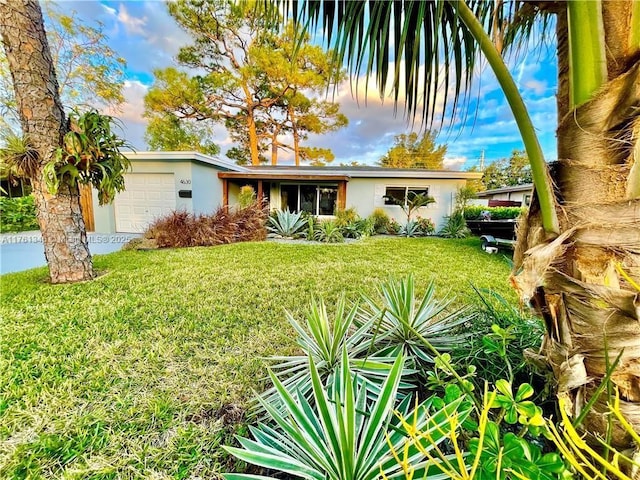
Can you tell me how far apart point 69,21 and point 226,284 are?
14268 mm

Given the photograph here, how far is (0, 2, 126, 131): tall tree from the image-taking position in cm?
1138

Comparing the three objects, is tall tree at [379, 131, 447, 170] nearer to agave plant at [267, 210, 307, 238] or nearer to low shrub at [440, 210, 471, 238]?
low shrub at [440, 210, 471, 238]

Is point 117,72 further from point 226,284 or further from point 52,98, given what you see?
point 226,284

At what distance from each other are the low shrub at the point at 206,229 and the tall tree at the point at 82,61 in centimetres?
689

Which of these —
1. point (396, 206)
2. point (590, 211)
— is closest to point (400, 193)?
point (396, 206)

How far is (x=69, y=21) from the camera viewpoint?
11375 millimetres

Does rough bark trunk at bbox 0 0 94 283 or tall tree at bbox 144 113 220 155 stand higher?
tall tree at bbox 144 113 220 155

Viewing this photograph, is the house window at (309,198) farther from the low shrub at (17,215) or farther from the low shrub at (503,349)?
the low shrub at (503,349)

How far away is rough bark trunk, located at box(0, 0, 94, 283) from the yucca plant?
6749mm

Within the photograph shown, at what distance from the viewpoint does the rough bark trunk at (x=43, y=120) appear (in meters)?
4.03

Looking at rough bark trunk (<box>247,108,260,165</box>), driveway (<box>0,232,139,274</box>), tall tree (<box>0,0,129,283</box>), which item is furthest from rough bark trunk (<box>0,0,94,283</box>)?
rough bark trunk (<box>247,108,260,165</box>)

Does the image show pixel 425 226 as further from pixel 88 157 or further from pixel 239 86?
pixel 239 86

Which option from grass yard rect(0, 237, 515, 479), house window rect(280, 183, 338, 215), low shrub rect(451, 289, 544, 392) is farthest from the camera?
house window rect(280, 183, 338, 215)

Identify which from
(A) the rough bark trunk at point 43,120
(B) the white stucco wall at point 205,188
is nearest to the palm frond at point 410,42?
(A) the rough bark trunk at point 43,120
